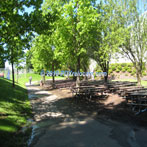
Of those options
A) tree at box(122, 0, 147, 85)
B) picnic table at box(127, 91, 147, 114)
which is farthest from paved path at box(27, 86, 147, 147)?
tree at box(122, 0, 147, 85)

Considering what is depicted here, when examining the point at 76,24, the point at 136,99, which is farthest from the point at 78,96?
the point at 76,24

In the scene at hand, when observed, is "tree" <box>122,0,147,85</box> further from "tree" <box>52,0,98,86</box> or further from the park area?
"tree" <box>52,0,98,86</box>

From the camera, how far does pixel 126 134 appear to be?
17.1 ft

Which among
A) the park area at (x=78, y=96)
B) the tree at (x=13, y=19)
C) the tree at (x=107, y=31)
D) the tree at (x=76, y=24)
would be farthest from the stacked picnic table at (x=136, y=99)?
the tree at (x=13, y=19)

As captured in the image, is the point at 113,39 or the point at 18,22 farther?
the point at 113,39

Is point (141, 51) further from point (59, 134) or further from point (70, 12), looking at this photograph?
point (59, 134)

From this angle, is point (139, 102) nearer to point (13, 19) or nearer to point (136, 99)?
point (136, 99)

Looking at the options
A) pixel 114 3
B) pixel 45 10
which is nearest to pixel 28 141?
pixel 114 3

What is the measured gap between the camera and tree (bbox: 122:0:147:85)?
13.3 metres

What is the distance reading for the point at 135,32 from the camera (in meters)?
13.6

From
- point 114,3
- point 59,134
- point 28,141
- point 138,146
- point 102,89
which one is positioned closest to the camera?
point 138,146

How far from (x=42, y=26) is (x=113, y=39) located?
911 centimetres

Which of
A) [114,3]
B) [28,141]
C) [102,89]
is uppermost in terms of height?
[114,3]

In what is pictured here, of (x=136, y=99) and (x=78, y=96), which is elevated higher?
(x=136, y=99)
